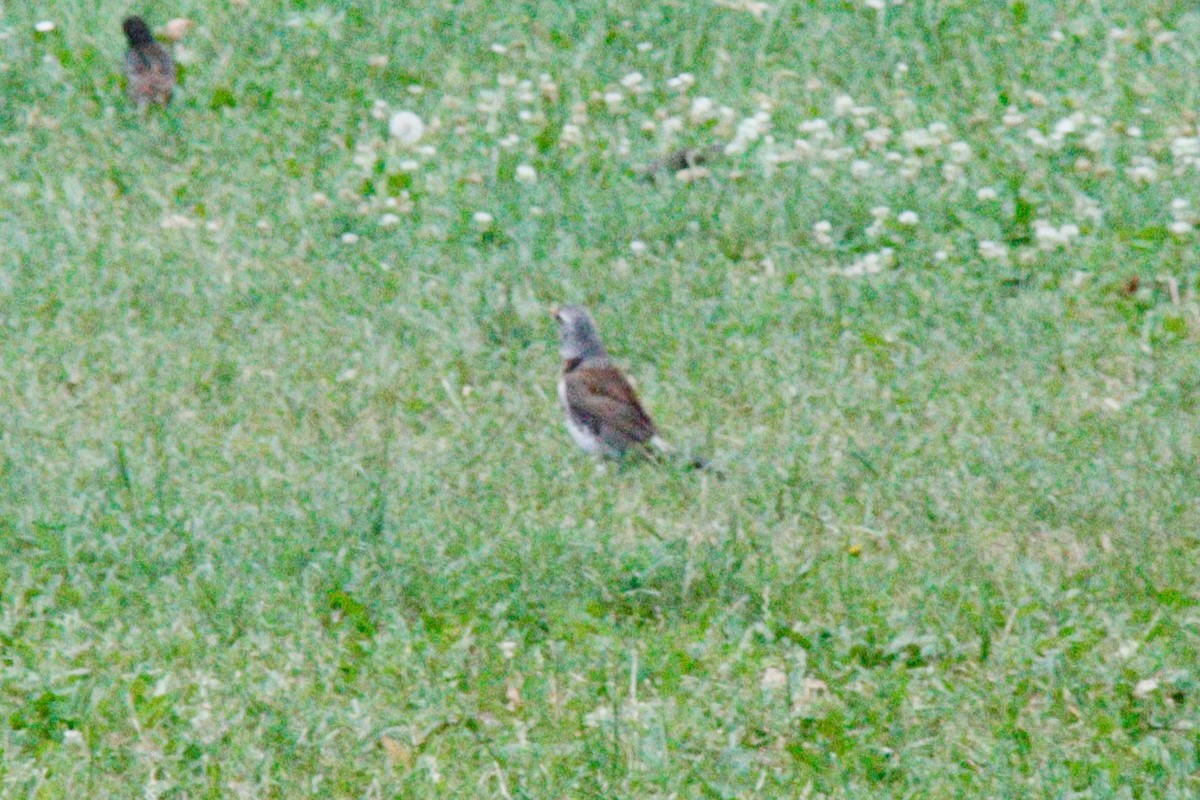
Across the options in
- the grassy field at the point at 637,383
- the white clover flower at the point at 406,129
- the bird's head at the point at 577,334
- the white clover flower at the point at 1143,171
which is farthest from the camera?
the white clover flower at the point at 406,129

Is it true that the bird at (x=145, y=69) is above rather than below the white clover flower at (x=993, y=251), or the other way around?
above

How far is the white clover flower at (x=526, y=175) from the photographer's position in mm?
9555

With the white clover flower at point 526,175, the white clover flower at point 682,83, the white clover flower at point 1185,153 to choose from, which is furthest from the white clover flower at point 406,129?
the white clover flower at point 1185,153

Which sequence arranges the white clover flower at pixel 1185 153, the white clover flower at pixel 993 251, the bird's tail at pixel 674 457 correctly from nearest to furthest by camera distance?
the bird's tail at pixel 674 457 < the white clover flower at pixel 993 251 < the white clover flower at pixel 1185 153

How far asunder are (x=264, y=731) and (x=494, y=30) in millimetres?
6478

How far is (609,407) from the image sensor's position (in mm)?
7234

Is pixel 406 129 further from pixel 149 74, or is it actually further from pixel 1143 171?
pixel 1143 171

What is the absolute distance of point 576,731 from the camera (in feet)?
17.6

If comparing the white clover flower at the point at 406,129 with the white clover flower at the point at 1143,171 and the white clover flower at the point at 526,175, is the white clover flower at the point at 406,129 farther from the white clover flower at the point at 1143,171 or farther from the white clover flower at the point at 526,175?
the white clover flower at the point at 1143,171

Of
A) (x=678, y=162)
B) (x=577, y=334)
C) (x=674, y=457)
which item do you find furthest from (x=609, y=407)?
(x=678, y=162)

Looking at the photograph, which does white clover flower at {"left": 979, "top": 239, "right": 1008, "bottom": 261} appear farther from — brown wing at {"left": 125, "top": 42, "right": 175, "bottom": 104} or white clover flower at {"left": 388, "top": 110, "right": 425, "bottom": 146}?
brown wing at {"left": 125, "top": 42, "right": 175, "bottom": 104}

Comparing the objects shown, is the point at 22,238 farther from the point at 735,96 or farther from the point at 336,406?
the point at 735,96

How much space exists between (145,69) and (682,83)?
2.64 m

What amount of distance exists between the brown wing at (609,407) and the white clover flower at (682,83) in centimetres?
315
